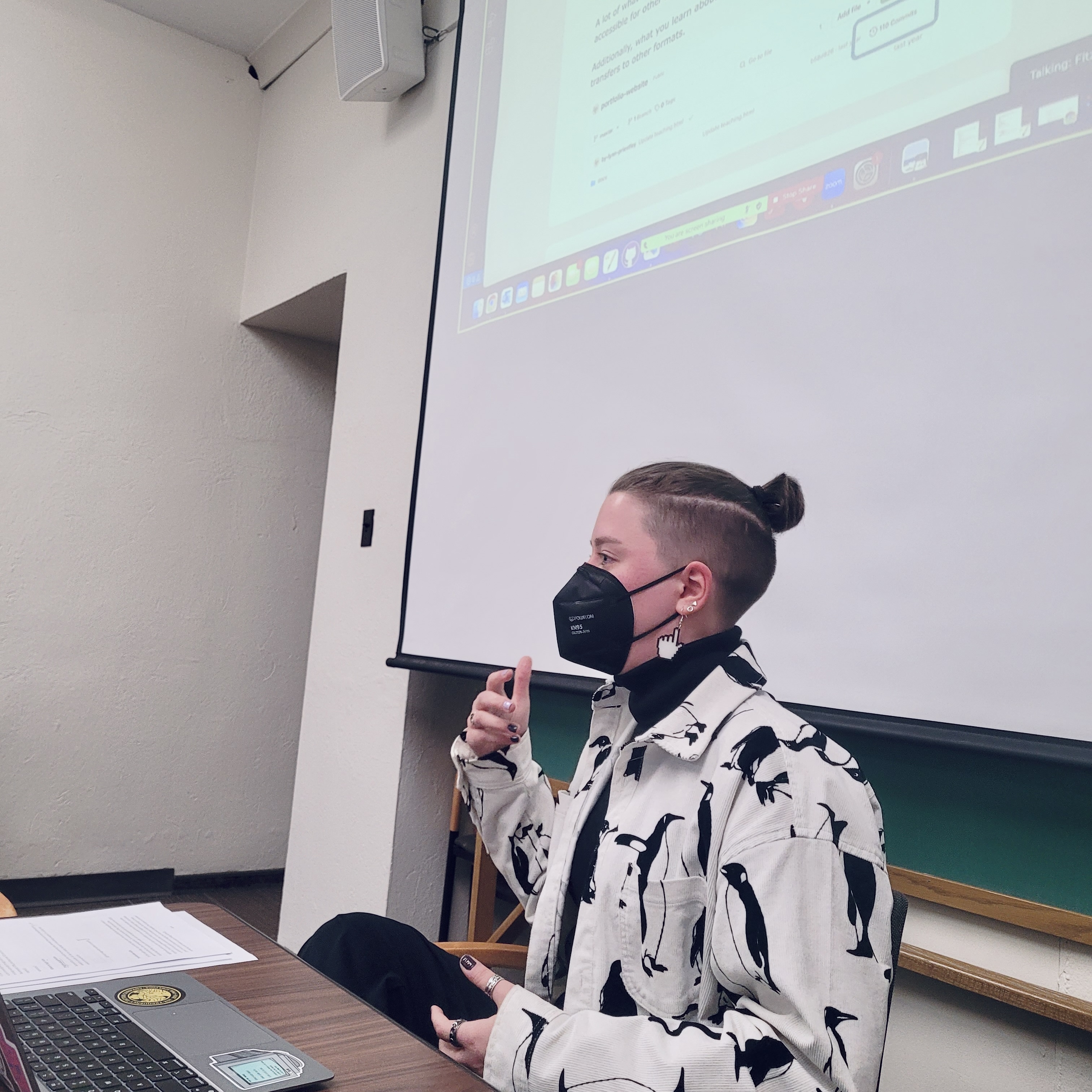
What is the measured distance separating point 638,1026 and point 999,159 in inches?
44.4

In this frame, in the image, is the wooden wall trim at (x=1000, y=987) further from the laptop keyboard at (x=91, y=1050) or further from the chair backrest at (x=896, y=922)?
the laptop keyboard at (x=91, y=1050)

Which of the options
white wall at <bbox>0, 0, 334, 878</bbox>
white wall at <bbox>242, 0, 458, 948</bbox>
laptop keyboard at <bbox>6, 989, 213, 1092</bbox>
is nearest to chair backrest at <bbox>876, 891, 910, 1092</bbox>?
laptop keyboard at <bbox>6, 989, 213, 1092</bbox>

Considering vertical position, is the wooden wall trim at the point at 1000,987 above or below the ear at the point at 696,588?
below

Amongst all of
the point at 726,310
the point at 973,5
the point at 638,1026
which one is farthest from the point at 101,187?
the point at 638,1026

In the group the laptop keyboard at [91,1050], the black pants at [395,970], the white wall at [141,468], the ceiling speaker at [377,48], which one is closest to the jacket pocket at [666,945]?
the black pants at [395,970]

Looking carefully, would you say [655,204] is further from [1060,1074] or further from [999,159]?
[1060,1074]

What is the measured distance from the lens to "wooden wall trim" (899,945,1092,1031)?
1.14 metres

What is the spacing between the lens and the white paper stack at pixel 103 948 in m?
0.73

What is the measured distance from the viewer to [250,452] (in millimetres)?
3375

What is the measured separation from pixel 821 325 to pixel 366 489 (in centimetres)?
147

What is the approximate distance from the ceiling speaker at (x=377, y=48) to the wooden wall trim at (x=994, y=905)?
223 centimetres

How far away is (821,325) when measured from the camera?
1433mm

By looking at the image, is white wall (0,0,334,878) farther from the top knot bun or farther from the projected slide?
the top knot bun

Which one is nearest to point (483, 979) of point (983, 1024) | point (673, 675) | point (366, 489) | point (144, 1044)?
point (144, 1044)
